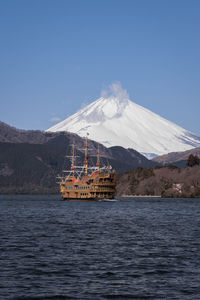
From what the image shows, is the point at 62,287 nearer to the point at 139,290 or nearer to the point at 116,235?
the point at 139,290

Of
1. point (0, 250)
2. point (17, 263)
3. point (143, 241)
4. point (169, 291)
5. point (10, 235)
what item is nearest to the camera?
point (169, 291)

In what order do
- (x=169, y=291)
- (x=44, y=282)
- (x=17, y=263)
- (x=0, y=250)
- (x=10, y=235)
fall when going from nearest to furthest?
1. (x=169, y=291)
2. (x=44, y=282)
3. (x=17, y=263)
4. (x=0, y=250)
5. (x=10, y=235)

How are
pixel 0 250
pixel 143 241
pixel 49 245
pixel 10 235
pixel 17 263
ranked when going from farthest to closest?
pixel 10 235, pixel 143 241, pixel 49 245, pixel 0 250, pixel 17 263

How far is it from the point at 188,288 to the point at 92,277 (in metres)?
6.70

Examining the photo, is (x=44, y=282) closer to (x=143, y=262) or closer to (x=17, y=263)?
(x=17, y=263)

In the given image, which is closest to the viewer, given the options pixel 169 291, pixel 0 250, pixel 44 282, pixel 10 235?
pixel 169 291

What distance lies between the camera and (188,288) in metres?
34.9

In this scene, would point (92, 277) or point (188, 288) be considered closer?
point (188, 288)

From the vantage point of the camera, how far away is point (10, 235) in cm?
6600

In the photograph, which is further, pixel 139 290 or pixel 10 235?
pixel 10 235

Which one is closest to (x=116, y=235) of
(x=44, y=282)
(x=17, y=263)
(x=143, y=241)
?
(x=143, y=241)

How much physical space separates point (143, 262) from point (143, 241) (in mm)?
15185

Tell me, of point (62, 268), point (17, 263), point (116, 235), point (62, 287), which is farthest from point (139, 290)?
point (116, 235)

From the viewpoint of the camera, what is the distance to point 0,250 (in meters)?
51.0
